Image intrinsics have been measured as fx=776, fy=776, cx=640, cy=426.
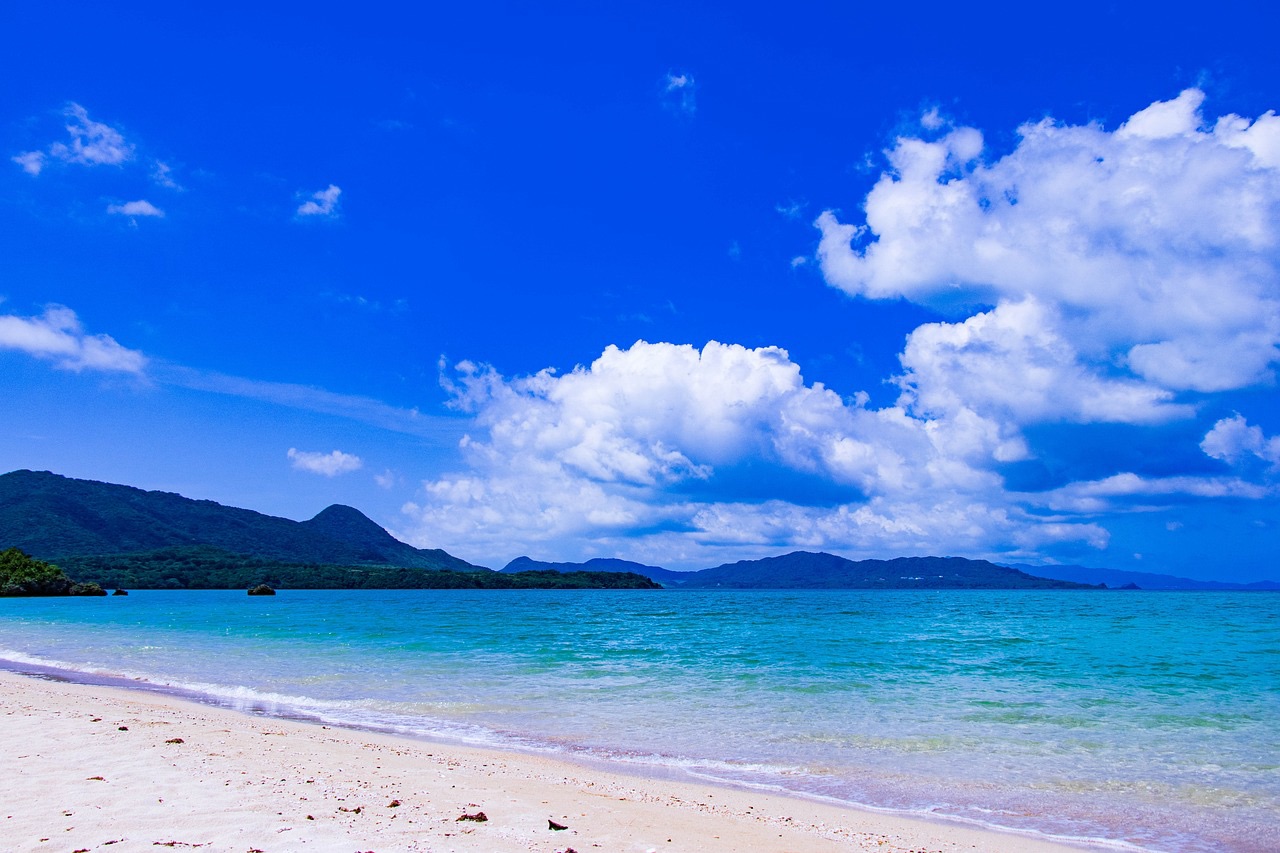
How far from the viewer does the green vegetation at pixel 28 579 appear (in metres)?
114

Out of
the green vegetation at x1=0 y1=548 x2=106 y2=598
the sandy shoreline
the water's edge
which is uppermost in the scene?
the sandy shoreline

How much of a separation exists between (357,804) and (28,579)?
139984mm

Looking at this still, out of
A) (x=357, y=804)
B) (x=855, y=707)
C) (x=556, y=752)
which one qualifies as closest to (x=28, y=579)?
(x=556, y=752)

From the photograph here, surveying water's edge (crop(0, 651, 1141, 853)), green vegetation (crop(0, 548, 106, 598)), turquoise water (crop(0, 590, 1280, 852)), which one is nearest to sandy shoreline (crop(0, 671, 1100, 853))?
water's edge (crop(0, 651, 1141, 853))

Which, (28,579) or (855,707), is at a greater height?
(855,707)

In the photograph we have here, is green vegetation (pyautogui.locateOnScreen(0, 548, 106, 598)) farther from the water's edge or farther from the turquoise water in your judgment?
the water's edge

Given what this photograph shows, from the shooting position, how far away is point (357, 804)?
889 centimetres

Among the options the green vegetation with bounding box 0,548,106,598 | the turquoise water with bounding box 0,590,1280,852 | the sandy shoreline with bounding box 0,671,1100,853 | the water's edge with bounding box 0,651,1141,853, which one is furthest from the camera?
the green vegetation with bounding box 0,548,106,598

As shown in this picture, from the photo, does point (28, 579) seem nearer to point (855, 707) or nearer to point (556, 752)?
point (556, 752)

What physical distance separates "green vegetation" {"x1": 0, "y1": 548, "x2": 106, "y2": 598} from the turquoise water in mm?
94484

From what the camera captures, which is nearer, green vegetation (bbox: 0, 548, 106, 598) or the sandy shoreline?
the sandy shoreline

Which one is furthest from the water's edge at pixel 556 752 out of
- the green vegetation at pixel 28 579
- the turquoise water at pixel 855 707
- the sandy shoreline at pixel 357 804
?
the green vegetation at pixel 28 579

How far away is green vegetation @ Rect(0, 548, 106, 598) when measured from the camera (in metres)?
114

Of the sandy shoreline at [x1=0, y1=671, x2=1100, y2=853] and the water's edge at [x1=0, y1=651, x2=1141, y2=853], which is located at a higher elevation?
the sandy shoreline at [x1=0, y1=671, x2=1100, y2=853]
